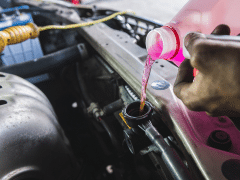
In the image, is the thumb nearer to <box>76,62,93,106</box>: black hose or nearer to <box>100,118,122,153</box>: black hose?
<box>100,118,122,153</box>: black hose

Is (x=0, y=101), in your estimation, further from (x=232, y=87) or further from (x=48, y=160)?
(x=232, y=87)

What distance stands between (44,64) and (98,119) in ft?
1.90

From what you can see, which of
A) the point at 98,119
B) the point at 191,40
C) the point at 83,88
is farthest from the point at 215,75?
the point at 83,88

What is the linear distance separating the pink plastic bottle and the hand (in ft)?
0.83

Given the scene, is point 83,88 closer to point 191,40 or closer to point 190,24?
point 190,24

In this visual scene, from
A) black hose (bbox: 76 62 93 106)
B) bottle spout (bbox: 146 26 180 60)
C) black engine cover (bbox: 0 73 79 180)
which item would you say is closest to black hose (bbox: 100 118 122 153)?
black engine cover (bbox: 0 73 79 180)

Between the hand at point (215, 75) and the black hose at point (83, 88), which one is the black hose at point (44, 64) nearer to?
the black hose at point (83, 88)

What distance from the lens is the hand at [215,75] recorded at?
39cm

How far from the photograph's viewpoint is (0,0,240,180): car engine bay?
0.61 metres

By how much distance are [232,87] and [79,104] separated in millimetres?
1570

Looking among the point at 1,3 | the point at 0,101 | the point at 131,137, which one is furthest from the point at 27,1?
the point at 131,137

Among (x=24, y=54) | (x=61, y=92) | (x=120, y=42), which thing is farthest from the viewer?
(x=61, y=92)

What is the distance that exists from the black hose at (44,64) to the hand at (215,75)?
1.09 m

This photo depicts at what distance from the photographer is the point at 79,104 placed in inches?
71.8
